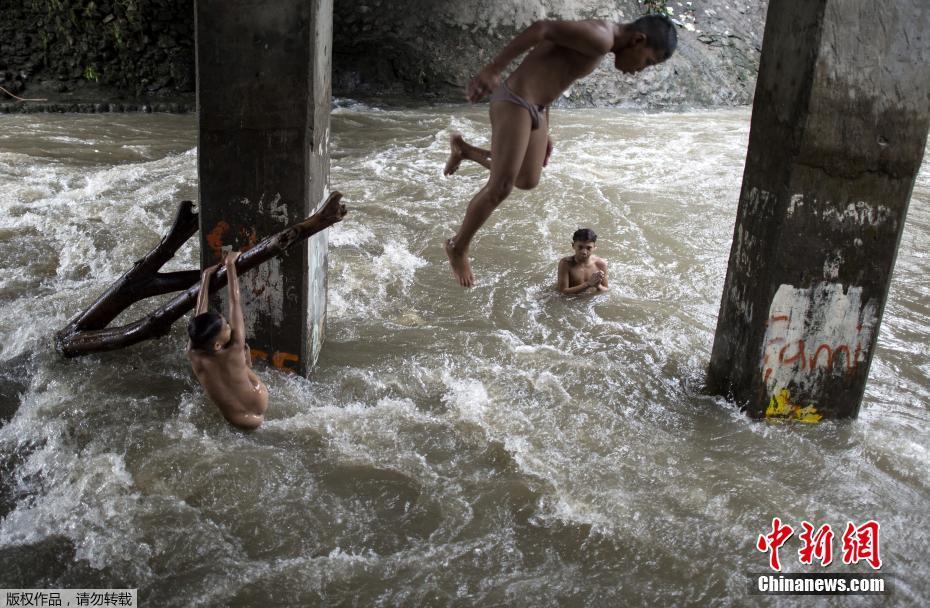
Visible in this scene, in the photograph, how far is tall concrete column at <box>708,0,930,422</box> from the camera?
422cm

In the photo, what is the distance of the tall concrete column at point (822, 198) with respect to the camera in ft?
13.8

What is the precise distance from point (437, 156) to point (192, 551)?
8.41 meters

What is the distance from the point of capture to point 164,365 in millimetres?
5387

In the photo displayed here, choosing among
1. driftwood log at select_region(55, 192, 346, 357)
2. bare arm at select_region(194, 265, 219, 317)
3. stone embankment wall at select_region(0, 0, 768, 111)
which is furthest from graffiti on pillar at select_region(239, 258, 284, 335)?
stone embankment wall at select_region(0, 0, 768, 111)

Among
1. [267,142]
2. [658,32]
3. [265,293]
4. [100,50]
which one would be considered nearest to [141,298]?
[265,293]

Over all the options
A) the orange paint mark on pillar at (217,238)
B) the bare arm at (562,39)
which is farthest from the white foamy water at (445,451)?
the bare arm at (562,39)

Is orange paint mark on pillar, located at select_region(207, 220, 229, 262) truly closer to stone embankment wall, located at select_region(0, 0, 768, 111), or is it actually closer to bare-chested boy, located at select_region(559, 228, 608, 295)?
Answer: bare-chested boy, located at select_region(559, 228, 608, 295)

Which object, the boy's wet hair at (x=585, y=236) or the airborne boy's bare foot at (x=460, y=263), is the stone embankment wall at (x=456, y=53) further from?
the airborne boy's bare foot at (x=460, y=263)

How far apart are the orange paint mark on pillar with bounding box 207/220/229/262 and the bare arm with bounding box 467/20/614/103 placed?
2.03 metres

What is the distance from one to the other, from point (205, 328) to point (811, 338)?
335cm

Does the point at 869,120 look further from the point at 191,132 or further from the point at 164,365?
the point at 191,132

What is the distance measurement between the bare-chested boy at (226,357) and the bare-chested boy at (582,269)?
3105 mm

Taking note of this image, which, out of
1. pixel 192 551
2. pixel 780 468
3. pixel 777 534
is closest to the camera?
pixel 192 551

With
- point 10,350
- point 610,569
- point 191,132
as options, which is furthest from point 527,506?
point 191,132
